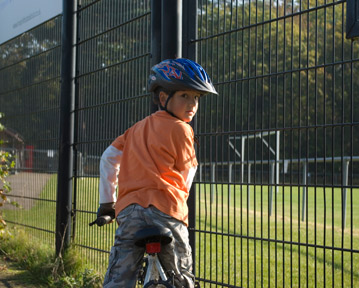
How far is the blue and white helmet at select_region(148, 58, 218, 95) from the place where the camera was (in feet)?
11.2

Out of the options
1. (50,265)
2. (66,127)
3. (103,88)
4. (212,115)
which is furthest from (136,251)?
(66,127)

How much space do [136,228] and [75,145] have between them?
11.3 feet

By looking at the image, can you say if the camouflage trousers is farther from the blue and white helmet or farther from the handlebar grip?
the blue and white helmet

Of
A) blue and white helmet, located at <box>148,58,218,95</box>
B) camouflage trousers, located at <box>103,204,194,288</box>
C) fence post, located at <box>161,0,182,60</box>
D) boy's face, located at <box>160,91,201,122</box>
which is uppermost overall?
fence post, located at <box>161,0,182,60</box>

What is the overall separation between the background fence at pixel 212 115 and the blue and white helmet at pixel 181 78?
0.66 m

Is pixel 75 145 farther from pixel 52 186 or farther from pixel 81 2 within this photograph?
pixel 81 2

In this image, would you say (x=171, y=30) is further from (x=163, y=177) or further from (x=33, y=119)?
(x=33, y=119)

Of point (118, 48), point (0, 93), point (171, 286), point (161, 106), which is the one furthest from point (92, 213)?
point (0, 93)

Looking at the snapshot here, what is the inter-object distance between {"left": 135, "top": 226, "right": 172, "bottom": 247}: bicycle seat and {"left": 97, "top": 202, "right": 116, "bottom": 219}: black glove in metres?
0.56

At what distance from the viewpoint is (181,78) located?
3426mm

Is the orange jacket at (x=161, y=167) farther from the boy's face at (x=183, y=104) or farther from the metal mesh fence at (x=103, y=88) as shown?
the metal mesh fence at (x=103, y=88)

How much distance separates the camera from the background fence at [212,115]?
3795 mm

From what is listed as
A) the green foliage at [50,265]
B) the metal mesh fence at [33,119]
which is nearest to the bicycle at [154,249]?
the green foliage at [50,265]

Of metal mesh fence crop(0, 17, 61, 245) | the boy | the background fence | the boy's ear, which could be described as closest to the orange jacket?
the boy
